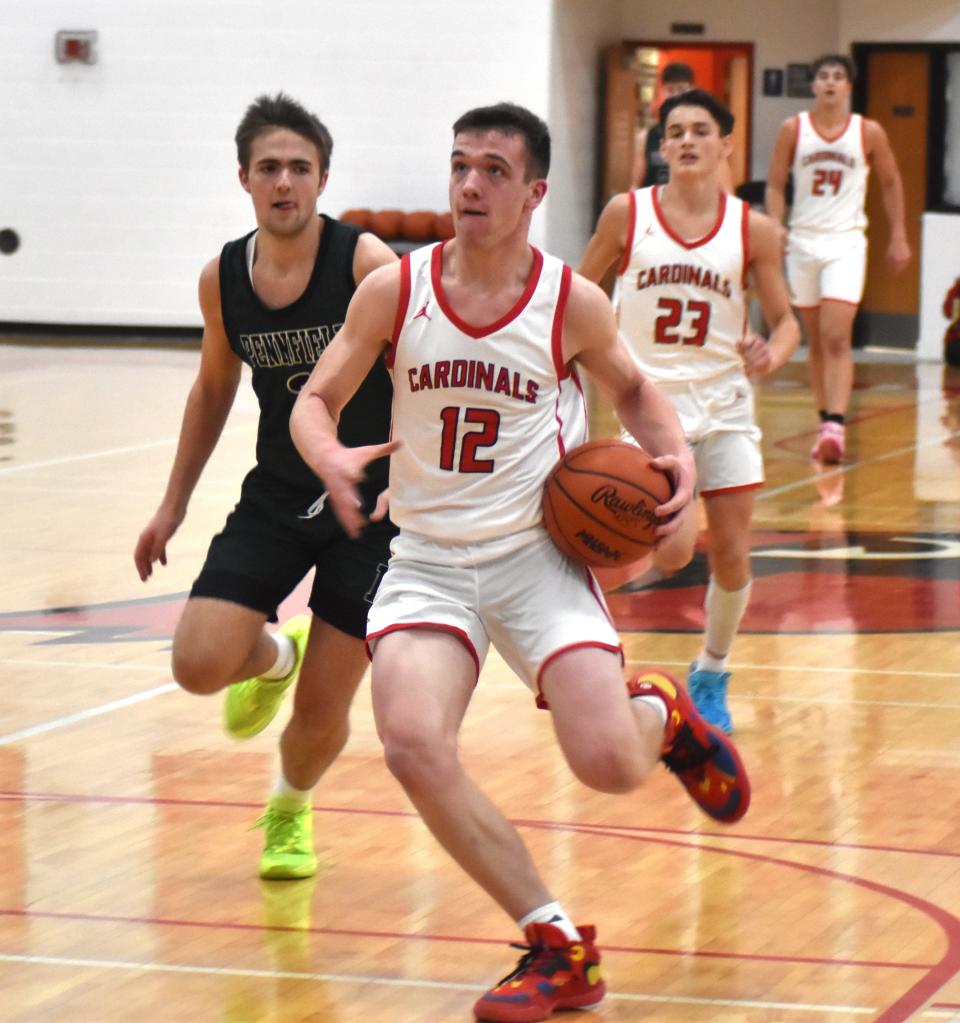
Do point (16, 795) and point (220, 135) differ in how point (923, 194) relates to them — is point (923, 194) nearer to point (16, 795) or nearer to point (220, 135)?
point (220, 135)

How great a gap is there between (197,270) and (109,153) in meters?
1.34

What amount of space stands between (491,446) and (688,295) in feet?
7.29

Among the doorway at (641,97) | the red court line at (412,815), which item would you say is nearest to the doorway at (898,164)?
the doorway at (641,97)

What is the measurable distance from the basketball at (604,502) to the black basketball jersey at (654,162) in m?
9.15

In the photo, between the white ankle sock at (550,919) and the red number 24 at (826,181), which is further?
the red number 24 at (826,181)

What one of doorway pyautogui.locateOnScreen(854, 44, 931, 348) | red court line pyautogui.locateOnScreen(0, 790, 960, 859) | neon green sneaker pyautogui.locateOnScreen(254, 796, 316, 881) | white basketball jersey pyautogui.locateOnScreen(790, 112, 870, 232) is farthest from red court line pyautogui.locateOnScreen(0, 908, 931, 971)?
doorway pyautogui.locateOnScreen(854, 44, 931, 348)

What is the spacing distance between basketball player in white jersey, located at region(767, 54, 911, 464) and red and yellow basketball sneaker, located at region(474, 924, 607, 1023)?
25.7 ft

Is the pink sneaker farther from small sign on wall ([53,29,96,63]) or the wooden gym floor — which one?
small sign on wall ([53,29,96,63])

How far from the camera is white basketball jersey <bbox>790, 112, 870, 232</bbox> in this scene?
37.4 ft

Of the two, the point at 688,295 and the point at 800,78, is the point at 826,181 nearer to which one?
the point at 688,295

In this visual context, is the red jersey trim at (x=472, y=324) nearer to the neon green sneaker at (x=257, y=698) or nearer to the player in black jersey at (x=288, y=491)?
the player in black jersey at (x=288, y=491)

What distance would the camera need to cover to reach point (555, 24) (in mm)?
17766

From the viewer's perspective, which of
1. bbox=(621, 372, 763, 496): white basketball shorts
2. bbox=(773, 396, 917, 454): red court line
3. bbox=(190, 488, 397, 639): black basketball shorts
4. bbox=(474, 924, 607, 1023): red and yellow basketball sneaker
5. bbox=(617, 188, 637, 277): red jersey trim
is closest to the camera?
bbox=(474, 924, 607, 1023): red and yellow basketball sneaker

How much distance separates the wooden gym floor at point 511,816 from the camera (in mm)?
3715
